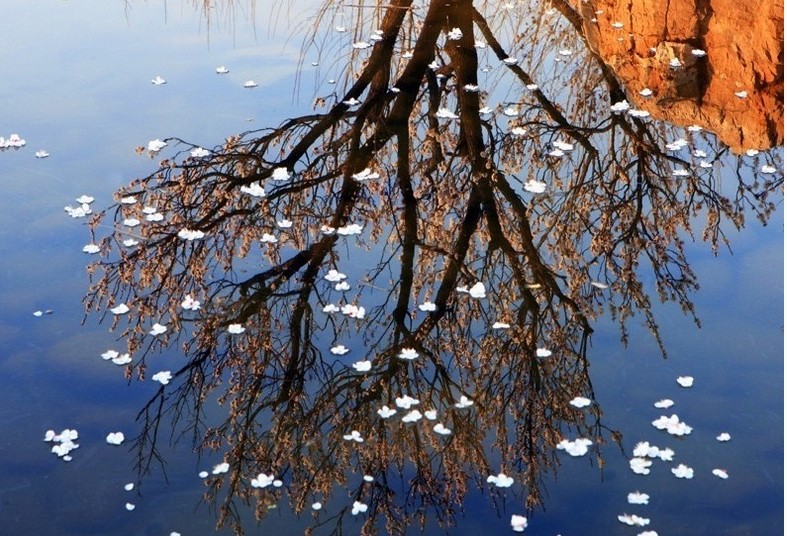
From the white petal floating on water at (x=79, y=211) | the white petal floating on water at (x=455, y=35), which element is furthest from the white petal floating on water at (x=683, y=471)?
the white petal floating on water at (x=455, y=35)

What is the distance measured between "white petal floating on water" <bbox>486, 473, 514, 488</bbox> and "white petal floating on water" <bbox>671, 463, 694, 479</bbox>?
0.54m

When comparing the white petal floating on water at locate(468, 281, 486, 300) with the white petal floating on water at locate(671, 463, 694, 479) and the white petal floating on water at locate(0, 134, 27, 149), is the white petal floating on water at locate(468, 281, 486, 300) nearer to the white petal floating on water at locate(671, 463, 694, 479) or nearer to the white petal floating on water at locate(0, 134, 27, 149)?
Answer: the white petal floating on water at locate(671, 463, 694, 479)

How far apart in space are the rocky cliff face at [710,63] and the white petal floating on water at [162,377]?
309 centimetres

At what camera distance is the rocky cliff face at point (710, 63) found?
517cm

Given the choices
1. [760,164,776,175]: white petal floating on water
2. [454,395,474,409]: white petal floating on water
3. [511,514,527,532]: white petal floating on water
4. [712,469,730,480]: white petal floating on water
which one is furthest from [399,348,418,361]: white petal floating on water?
[760,164,776,175]: white petal floating on water

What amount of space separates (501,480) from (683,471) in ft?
1.99

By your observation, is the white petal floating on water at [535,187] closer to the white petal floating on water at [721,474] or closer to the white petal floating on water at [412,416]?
the white petal floating on water at [412,416]

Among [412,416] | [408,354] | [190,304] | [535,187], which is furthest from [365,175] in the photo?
[412,416]

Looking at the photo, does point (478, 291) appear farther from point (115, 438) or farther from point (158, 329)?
point (115, 438)

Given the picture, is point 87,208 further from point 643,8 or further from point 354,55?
point 643,8

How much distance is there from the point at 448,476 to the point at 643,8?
3713mm

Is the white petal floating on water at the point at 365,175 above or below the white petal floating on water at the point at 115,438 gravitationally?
above

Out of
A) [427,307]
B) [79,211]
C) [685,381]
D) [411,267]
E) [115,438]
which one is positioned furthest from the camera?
[79,211]

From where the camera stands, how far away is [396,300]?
414 cm
